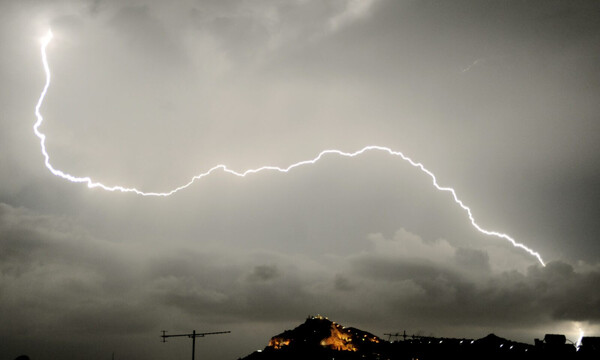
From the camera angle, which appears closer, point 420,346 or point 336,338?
point 420,346

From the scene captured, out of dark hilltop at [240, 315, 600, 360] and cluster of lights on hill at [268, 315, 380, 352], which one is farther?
cluster of lights on hill at [268, 315, 380, 352]

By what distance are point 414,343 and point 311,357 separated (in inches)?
681

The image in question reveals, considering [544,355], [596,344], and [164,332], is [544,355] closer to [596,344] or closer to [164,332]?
[596,344]

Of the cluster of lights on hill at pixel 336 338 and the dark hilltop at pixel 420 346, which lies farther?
the cluster of lights on hill at pixel 336 338

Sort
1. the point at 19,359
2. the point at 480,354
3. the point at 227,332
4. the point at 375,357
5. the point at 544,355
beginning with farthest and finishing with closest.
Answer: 1. the point at 227,332
2. the point at 375,357
3. the point at 480,354
4. the point at 544,355
5. the point at 19,359

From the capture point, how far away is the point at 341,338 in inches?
5017

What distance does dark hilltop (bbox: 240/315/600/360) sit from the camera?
3794 centimetres

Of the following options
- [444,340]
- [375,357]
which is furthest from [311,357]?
[444,340]

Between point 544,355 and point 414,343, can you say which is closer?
point 544,355

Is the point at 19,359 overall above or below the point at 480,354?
above

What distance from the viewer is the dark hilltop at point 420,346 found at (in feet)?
124

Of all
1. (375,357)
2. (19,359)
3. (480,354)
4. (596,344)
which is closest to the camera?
(19,359)

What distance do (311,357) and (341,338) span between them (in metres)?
53.0

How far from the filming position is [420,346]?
234ft
